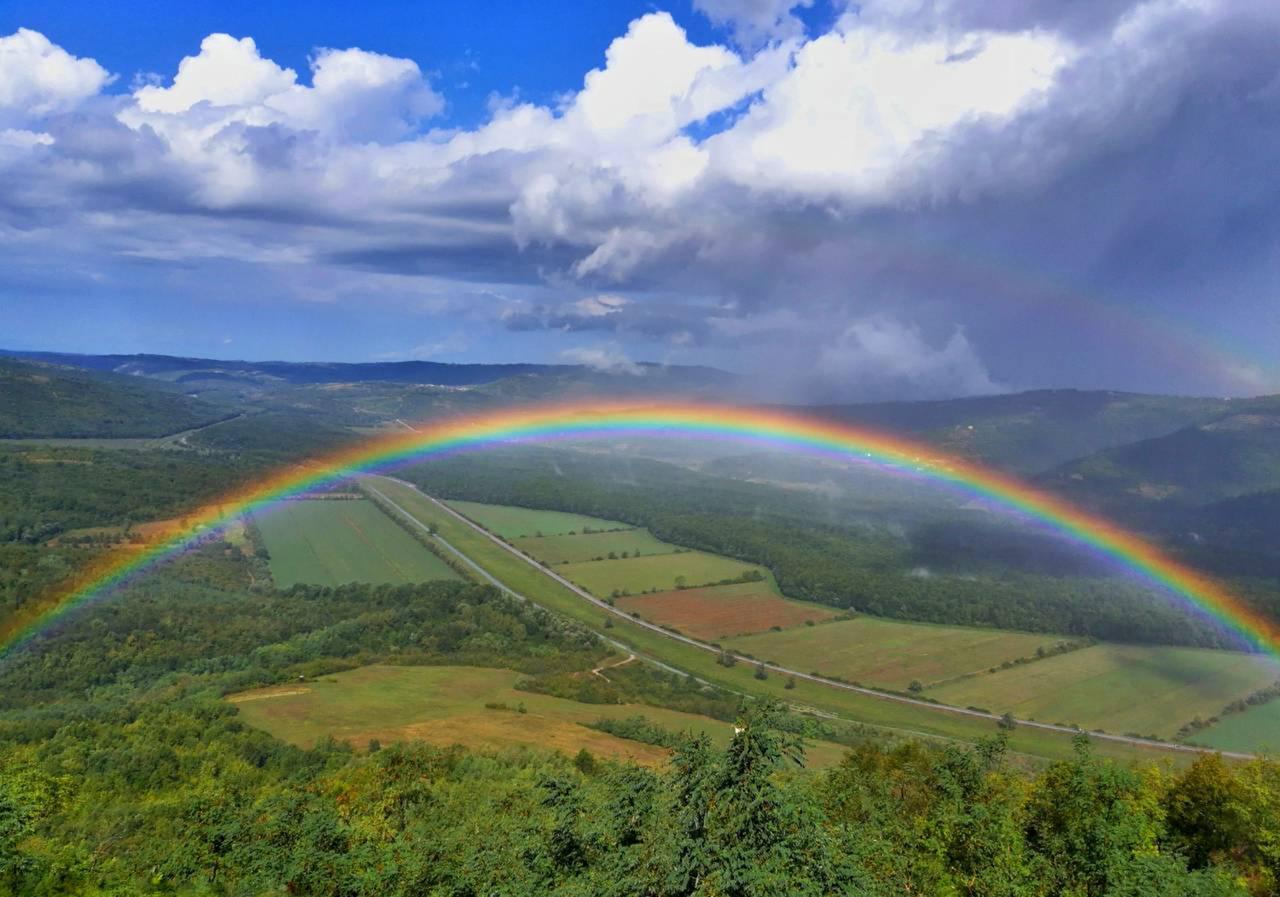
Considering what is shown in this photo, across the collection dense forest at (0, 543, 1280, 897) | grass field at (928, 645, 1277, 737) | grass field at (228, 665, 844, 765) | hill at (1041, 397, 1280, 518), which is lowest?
grass field at (228, 665, 844, 765)

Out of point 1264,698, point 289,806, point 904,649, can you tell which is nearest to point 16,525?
point 289,806

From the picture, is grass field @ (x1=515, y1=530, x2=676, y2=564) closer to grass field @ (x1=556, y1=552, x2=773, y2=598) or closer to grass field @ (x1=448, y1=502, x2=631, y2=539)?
grass field @ (x1=556, y1=552, x2=773, y2=598)

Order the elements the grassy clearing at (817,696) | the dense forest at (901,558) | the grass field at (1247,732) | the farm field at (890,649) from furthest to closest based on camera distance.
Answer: the dense forest at (901,558) → the farm field at (890,649) → the grass field at (1247,732) → the grassy clearing at (817,696)

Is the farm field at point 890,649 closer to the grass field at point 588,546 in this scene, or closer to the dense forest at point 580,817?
the dense forest at point 580,817

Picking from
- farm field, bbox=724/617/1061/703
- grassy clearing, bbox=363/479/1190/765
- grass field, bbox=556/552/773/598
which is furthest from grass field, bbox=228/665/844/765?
grass field, bbox=556/552/773/598

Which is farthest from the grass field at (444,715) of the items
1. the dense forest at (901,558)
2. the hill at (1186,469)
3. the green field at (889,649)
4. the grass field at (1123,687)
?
the hill at (1186,469)

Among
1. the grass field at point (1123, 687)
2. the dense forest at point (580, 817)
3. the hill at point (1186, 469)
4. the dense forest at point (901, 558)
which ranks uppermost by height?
the hill at point (1186, 469)
